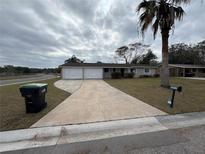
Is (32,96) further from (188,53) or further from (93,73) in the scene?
(188,53)

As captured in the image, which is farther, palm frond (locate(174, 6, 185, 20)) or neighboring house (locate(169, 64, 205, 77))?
neighboring house (locate(169, 64, 205, 77))

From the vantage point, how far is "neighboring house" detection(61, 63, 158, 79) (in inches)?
953

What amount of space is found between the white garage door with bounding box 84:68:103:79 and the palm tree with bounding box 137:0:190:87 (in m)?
15.0

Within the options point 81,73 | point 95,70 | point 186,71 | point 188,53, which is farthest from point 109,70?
point 188,53

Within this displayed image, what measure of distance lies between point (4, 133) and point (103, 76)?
23.7 meters

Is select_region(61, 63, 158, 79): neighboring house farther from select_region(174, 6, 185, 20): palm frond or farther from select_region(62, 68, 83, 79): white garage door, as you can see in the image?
select_region(174, 6, 185, 20): palm frond

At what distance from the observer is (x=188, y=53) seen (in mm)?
44375

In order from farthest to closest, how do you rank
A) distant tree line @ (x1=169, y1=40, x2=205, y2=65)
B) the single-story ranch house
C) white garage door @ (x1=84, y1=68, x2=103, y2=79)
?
distant tree line @ (x1=169, y1=40, x2=205, y2=65)
white garage door @ (x1=84, y1=68, x2=103, y2=79)
the single-story ranch house

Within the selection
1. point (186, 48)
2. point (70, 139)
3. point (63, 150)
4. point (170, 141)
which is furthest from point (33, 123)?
point (186, 48)

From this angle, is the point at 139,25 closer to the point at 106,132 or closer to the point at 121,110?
the point at 121,110

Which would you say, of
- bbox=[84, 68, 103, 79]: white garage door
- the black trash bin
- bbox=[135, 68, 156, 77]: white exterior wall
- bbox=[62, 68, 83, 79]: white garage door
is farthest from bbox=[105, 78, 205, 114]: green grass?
bbox=[135, 68, 156, 77]: white exterior wall

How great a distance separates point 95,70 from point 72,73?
4.42 meters

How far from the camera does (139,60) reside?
47.2 meters

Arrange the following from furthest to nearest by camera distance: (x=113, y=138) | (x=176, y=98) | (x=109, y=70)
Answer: (x=109, y=70)
(x=176, y=98)
(x=113, y=138)
